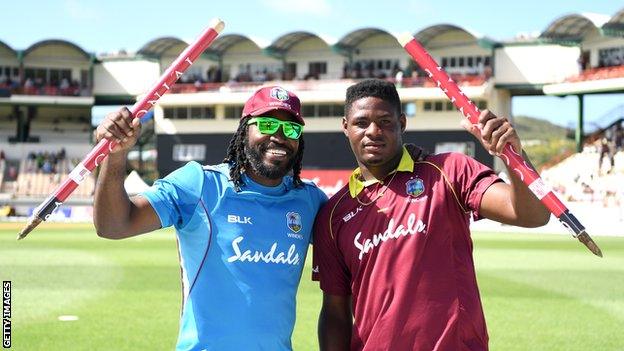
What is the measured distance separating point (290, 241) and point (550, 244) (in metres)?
23.6

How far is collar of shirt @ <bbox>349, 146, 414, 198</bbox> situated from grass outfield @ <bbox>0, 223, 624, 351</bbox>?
5510 millimetres

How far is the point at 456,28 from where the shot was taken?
190ft

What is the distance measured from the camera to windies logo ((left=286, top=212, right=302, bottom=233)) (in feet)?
15.4

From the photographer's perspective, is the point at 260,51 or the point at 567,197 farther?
the point at 260,51

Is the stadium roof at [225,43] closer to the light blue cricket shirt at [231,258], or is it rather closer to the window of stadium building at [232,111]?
the window of stadium building at [232,111]

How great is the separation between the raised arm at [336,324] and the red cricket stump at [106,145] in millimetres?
1546

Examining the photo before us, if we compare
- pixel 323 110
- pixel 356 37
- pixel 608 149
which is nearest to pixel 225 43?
pixel 323 110

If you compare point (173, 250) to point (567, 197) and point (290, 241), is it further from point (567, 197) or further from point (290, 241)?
point (567, 197)

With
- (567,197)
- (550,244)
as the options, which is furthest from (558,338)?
(567,197)

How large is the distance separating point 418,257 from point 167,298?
9.92m

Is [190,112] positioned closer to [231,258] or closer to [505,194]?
[231,258]

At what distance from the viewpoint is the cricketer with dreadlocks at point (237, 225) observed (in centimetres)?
450

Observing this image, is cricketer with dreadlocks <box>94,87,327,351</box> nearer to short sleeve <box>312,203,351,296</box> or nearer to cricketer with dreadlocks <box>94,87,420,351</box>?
cricketer with dreadlocks <box>94,87,420,351</box>

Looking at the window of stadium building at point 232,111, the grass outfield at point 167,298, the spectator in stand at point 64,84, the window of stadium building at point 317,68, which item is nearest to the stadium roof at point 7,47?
the spectator in stand at point 64,84
